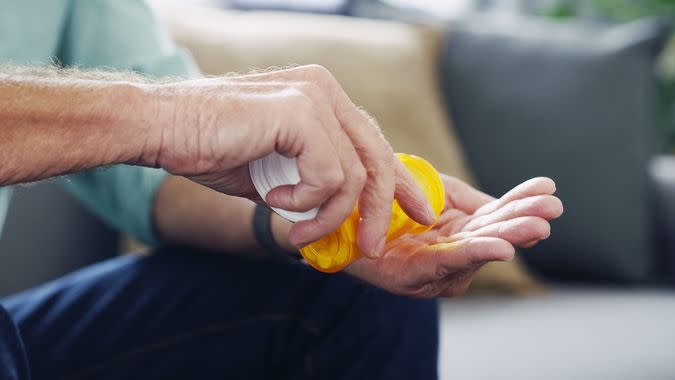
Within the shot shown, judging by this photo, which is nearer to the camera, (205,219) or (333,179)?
(333,179)

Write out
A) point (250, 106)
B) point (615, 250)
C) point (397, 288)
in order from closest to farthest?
point (250, 106) → point (397, 288) → point (615, 250)

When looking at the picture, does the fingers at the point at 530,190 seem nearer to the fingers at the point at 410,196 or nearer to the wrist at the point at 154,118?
the fingers at the point at 410,196

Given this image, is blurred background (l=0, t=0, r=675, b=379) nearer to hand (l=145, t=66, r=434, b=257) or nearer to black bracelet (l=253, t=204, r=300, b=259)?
black bracelet (l=253, t=204, r=300, b=259)

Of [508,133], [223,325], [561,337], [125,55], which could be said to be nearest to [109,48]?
[125,55]

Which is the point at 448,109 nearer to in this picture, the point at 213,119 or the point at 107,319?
the point at 107,319

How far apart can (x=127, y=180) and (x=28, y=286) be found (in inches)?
21.1

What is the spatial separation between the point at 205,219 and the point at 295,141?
0.39 m

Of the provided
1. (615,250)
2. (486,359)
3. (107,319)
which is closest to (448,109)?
(615,250)

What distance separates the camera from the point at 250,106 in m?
0.59

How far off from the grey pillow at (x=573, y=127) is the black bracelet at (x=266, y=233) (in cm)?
88

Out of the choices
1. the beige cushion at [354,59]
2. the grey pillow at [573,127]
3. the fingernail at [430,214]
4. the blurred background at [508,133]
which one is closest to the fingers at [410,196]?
the fingernail at [430,214]

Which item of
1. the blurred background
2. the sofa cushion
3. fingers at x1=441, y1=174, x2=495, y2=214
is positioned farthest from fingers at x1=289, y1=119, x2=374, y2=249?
the blurred background

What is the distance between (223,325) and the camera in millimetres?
918

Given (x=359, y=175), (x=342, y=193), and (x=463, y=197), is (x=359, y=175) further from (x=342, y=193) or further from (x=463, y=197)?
(x=463, y=197)
